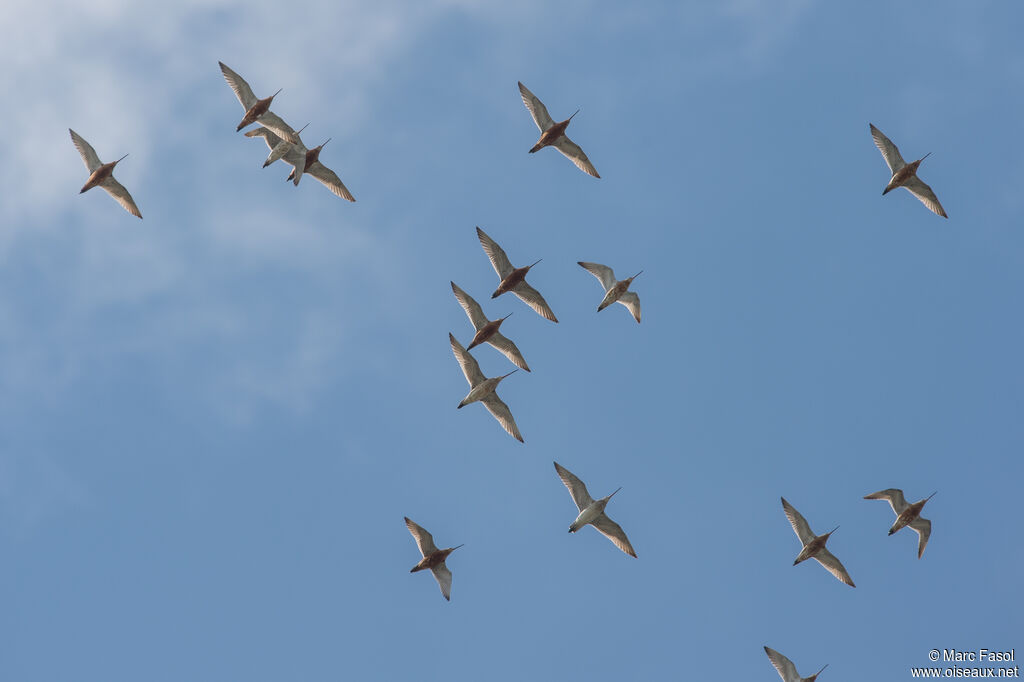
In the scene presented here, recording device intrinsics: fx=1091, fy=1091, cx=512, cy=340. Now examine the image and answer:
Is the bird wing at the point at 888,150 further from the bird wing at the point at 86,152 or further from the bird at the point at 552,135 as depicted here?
the bird wing at the point at 86,152

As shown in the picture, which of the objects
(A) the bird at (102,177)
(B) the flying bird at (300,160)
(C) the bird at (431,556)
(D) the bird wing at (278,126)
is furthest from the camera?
(A) the bird at (102,177)

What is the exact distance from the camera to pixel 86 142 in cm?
4378

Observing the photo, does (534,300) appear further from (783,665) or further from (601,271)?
(783,665)

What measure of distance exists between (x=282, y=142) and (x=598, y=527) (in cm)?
1913

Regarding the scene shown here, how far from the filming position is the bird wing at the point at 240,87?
40.9 meters

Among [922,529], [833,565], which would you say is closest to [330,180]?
[833,565]

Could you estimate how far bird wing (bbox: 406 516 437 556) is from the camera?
39406 millimetres

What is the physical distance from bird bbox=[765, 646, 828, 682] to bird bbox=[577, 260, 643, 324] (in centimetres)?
1330

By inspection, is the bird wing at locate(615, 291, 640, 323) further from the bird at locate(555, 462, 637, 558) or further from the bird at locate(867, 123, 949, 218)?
the bird at locate(867, 123, 949, 218)

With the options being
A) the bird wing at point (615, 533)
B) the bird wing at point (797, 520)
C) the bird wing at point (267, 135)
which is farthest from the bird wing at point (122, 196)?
the bird wing at point (797, 520)

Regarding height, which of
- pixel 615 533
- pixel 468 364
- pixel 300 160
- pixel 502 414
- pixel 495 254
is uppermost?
pixel 300 160

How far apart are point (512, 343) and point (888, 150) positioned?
1703 centimetres

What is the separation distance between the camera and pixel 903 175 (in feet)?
144

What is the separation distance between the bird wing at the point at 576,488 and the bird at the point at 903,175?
56.4 feet
